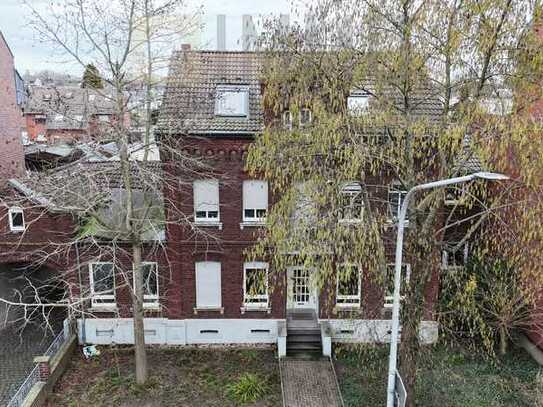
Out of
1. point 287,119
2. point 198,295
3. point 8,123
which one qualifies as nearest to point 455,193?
point 287,119

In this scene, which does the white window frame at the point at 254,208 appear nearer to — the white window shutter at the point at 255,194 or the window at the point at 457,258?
the white window shutter at the point at 255,194

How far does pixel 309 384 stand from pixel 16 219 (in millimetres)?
11732

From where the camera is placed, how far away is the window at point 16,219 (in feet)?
55.4

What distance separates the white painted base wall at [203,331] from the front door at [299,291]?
3.87 ft

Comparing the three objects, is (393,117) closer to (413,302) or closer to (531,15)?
(531,15)

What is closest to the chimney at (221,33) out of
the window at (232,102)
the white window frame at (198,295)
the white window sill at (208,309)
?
the window at (232,102)

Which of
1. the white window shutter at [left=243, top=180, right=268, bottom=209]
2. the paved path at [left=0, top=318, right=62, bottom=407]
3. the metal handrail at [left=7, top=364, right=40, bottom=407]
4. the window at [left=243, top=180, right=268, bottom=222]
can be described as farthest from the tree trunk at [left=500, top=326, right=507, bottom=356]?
the paved path at [left=0, top=318, right=62, bottom=407]

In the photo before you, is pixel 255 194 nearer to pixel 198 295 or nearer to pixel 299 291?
pixel 198 295

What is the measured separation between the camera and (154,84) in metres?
13.7

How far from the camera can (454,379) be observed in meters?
15.6

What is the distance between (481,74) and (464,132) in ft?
4.81

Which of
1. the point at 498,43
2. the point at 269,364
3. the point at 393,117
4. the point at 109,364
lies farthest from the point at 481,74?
the point at 109,364

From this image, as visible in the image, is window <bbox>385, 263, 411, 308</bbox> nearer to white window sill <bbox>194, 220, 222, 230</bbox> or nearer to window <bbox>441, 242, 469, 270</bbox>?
window <bbox>441, 242, 469, 270</bbox>

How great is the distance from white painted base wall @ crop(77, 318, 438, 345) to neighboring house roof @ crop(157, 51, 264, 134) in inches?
284
